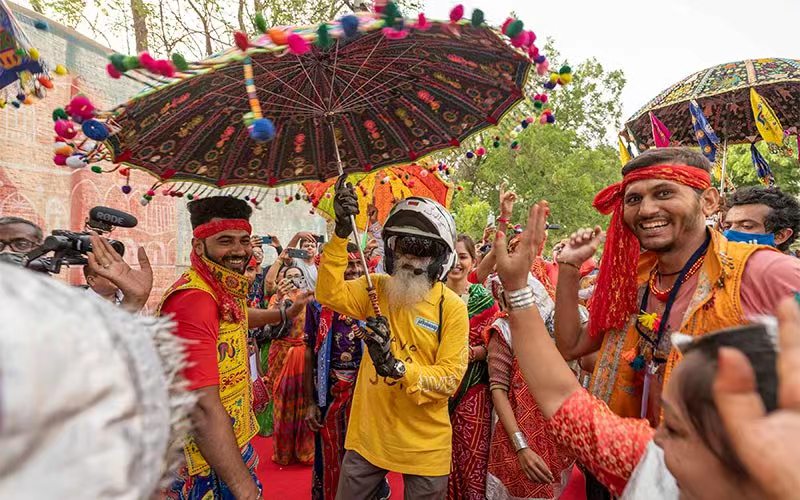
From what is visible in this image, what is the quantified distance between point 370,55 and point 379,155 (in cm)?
81

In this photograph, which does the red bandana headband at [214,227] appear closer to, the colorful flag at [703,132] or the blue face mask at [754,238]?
the blue face mask at [754,238]

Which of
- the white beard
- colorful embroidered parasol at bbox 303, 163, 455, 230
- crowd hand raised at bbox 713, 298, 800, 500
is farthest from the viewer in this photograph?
colorful embroidered parasol at bbox 303, 163, 455, 230

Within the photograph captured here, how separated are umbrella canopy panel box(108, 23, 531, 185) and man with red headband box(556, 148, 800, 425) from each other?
791 millimetres

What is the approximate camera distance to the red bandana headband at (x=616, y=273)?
2.27m

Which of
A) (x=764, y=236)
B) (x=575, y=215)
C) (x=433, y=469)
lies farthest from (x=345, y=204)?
(x=575, y=215)

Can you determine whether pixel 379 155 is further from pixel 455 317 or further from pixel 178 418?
pixel 178 418

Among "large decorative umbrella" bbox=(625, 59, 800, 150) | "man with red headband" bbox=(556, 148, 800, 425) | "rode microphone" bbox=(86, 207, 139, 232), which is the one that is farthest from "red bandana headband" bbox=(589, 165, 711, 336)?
"large decorative umbrella" bbox=(625, 59, 800, 150)

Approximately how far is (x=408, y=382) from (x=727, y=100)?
17.5ft

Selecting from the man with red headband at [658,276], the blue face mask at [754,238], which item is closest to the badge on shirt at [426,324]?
the man with red headband at [658,276]

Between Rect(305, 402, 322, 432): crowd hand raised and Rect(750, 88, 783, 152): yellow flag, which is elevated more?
Rect(750, 88, 783, 152): yellow flag

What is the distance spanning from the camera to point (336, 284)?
2881 millimetres

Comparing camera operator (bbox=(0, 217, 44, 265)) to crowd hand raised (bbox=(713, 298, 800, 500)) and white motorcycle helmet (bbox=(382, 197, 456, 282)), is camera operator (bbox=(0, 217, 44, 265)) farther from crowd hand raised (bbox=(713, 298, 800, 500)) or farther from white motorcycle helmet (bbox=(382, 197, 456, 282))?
crowd hand raised (bbox=(713, 298, 800, 500))

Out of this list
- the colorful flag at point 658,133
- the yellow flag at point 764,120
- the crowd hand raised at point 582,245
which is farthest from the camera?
the colorful flag at point 658,133

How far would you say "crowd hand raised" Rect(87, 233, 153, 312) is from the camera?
2.18 meters
